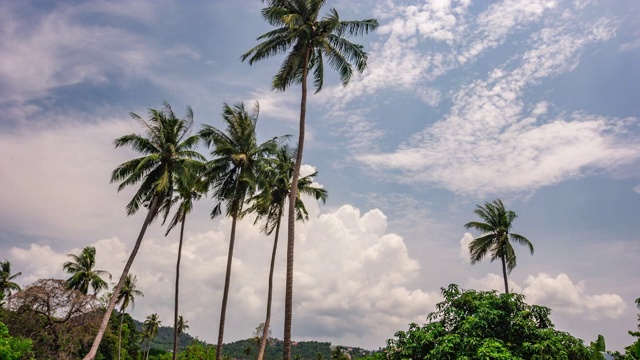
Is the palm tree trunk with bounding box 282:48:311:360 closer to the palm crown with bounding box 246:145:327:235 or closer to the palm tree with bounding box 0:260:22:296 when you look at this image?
the palm crown with bounding box 246:145:327:235

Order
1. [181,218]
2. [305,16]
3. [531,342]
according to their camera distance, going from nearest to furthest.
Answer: [531,342], [305,16], [181,218]

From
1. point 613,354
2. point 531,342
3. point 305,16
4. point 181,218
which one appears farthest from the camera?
point 181,218

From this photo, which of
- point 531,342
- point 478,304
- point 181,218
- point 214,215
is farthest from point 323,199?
point 531,342

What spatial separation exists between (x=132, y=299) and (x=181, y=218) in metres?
28.8

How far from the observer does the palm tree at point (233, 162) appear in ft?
93.5

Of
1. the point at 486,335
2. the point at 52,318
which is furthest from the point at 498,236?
the point at 52,318

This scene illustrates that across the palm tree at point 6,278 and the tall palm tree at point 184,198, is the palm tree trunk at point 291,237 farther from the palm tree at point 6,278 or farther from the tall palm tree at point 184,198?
the palm tree at point 6,278

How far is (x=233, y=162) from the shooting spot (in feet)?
94.9

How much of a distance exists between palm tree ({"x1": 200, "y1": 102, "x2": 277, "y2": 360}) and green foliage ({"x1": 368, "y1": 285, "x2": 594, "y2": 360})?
483 inches

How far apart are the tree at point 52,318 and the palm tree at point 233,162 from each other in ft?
41.2

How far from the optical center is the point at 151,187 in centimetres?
2925

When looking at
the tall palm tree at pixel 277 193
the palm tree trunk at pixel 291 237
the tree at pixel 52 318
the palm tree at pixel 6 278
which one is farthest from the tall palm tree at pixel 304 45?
the palm tree at pixel 6 278

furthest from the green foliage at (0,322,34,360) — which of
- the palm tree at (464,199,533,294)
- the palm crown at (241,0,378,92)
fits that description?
the palm tree at (464,199,533,294)

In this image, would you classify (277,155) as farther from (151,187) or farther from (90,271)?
(90,271)
